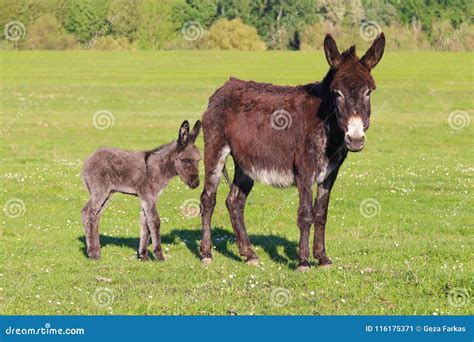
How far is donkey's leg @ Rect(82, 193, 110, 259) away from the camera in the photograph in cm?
1402

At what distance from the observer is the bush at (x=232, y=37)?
124438 millimetres

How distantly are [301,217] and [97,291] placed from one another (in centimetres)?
346

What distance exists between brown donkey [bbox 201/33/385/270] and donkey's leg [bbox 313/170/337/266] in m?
0.02

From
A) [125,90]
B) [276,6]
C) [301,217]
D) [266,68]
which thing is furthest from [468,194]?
[276,6]

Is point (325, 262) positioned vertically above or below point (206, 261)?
above

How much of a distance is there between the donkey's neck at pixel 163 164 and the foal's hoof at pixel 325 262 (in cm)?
289

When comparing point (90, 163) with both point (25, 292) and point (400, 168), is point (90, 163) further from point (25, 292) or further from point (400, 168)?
point (400, 168)

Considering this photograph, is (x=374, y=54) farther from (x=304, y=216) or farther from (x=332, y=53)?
(x=304, y=216)

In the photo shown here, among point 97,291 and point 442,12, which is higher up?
point 97,291

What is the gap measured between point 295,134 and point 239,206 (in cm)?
223

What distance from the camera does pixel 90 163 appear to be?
46.1 ft

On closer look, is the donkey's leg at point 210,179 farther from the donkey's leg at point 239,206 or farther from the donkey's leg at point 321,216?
the donkey's leg at point 321,216

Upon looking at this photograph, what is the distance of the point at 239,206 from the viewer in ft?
49.4

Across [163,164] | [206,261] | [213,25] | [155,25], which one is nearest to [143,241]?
[206,261]
